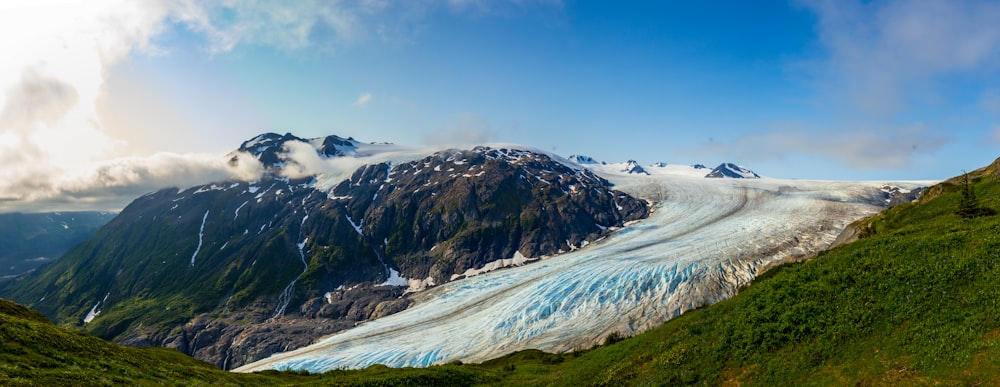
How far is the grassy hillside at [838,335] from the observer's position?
54.7ft

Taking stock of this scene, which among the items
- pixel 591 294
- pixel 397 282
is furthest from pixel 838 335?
pixel 397 282

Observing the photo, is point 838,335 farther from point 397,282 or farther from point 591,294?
point 397,282

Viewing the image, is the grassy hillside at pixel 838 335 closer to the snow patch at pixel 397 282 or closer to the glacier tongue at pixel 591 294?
the glacier tongue at pixel 591 294

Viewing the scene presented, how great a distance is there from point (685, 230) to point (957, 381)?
471ft

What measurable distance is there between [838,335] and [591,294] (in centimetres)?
8501

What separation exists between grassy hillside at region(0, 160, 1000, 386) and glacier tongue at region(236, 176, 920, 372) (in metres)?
59.7

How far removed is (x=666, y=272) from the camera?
103m

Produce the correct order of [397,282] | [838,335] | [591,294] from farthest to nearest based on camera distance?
[397,282] < [591,294] < [838,335]

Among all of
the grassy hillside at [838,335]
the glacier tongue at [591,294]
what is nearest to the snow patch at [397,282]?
the glacier tongue at [591,294]

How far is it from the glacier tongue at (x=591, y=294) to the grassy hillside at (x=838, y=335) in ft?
196

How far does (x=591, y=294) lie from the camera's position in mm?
102562

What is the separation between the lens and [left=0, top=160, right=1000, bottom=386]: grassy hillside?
54.7 ft

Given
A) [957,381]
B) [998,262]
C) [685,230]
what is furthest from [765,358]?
[685,230]

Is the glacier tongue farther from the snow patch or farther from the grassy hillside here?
the grassy hillside
